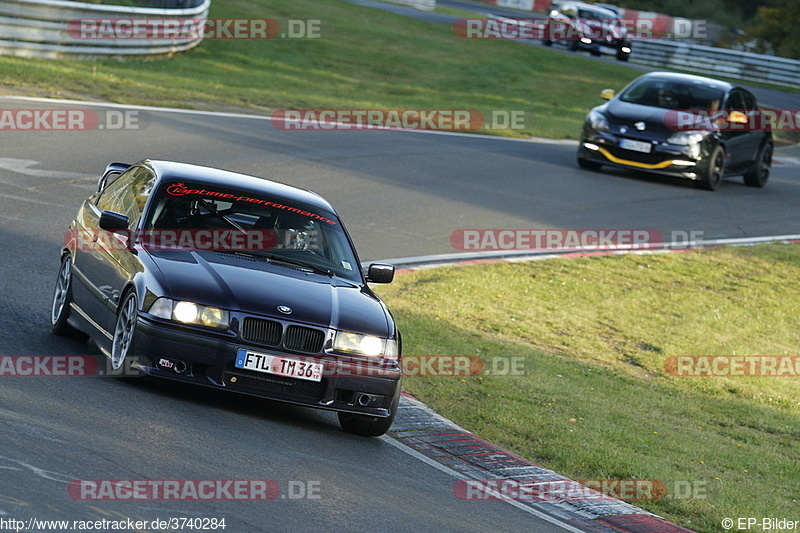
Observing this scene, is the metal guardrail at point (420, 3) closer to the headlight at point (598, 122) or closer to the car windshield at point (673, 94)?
the car windshield at point (673, 94)

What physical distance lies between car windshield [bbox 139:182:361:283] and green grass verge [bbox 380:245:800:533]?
139 cm

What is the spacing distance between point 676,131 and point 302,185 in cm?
730

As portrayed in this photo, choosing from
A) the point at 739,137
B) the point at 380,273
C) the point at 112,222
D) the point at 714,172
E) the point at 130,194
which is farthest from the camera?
the point at 739,137

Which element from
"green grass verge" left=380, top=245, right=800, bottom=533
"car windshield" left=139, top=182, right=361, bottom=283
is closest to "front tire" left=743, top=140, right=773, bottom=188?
"green grass verge" left=380, top=245, right=800, bottom=533

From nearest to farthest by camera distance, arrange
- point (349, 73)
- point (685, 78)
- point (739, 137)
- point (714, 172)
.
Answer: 1. point (714, 172)
2. point (739, 137)
3. point (685, 78)
4. point (349, 73)

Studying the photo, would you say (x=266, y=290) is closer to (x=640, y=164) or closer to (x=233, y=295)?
(x=233, y=295)

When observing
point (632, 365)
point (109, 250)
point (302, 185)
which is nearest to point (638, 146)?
point (302, 185)

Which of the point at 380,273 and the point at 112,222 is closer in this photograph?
the point at 112,222

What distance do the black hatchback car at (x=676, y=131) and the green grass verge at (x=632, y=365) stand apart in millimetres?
4292

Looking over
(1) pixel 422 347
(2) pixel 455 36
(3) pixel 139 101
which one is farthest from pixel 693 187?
(2) pixel 455 36

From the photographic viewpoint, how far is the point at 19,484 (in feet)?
18.9

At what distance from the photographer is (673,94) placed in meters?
22.4

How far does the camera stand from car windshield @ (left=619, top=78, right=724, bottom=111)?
72.9 ft

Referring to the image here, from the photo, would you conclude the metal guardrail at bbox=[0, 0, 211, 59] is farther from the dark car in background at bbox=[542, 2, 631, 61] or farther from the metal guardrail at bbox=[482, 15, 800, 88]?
the metal guardrail at bbox=[482, 15, 800, 88]
